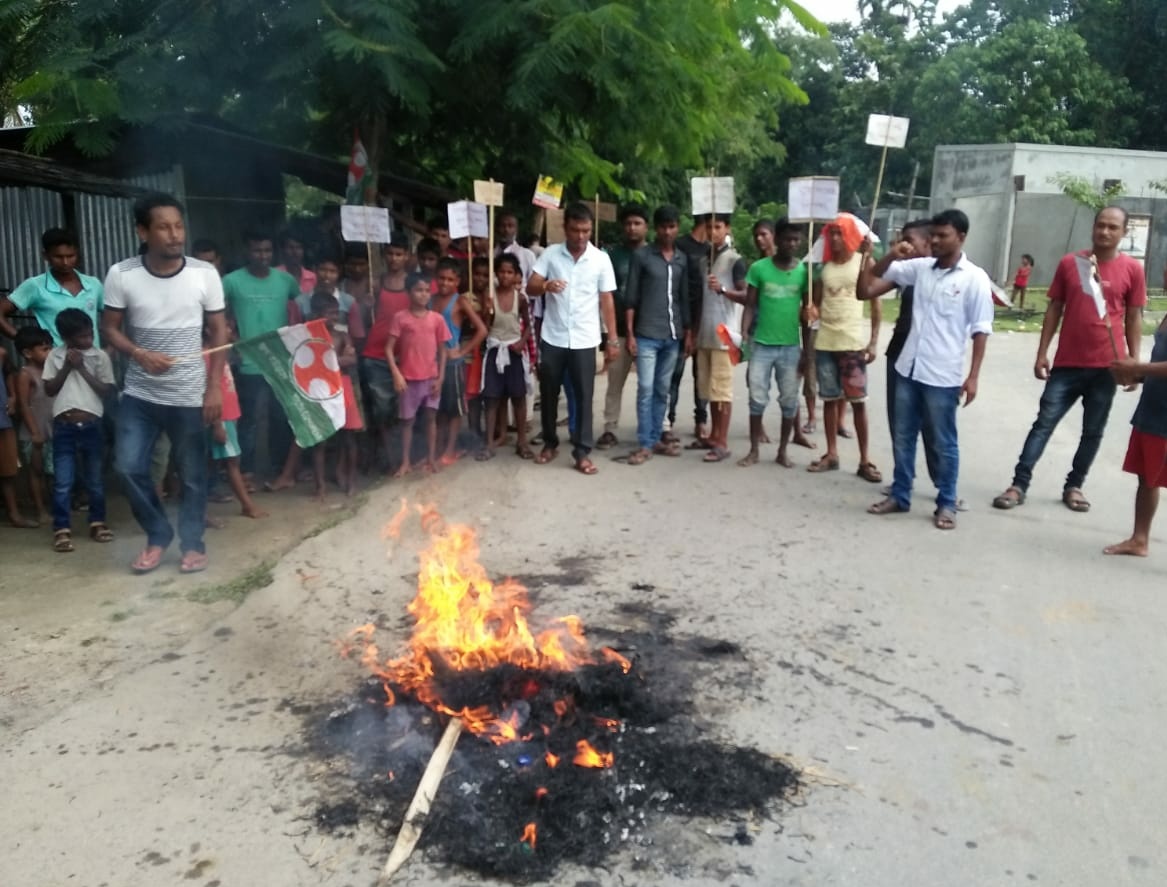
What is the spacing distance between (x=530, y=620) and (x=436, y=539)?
142cm

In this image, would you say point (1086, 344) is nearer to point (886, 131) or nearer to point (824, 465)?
point (824, 465)

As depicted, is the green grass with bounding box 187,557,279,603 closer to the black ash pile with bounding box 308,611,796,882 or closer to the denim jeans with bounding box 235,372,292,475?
the black ash pile with bounding box 308,611,796,882

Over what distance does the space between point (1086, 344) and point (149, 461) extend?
581 centimetres

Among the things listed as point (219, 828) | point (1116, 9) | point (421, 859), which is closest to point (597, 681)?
point (421, 859)

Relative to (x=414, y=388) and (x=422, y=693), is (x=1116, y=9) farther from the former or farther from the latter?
(x=422, y=693)

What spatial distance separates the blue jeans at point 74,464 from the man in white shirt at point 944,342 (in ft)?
16.5

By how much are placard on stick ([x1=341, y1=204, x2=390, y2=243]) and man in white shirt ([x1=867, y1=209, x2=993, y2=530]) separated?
397 centimetres

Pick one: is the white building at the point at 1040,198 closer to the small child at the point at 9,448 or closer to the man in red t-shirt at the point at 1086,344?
the man in red t-shirt at the point at 1086,344

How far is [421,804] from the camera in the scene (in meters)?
3.20

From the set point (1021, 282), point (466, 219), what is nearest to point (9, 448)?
point (466, 219)

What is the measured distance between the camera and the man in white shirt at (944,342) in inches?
247

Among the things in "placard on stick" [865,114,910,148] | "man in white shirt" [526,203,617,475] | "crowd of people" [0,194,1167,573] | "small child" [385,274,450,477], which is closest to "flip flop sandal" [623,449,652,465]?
"crowd of people" [0,194,1167,573]

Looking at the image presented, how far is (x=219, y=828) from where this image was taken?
319 cm

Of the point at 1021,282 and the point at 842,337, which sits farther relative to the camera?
the point at 1021,282
